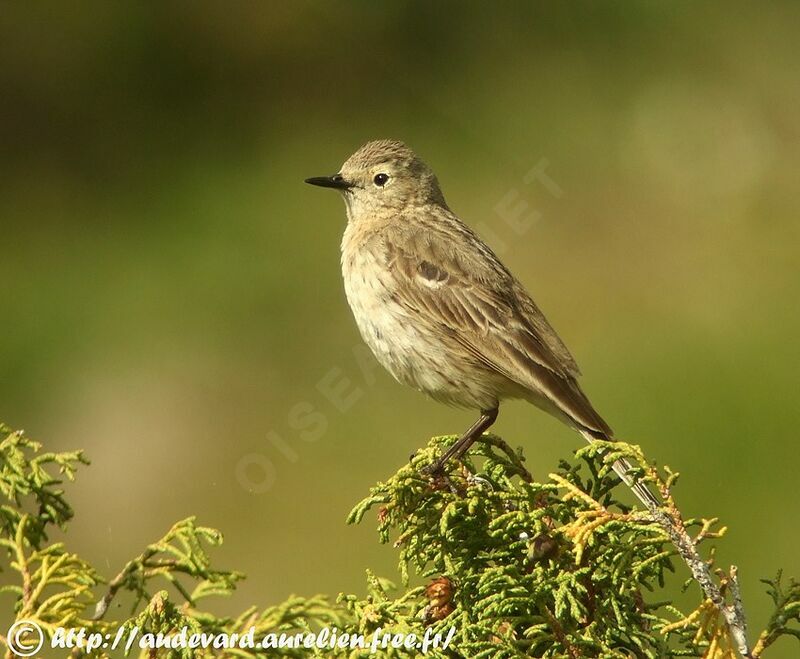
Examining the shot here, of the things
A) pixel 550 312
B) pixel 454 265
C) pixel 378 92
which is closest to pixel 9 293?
pixel 378 92

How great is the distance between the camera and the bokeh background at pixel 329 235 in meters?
9.84

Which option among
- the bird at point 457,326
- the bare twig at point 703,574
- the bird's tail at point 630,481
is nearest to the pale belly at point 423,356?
the bird at point 457,326

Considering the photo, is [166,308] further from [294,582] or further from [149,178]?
[294,582]

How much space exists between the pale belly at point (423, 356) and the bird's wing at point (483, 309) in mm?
55

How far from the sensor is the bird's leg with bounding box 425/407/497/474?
467 centimetres

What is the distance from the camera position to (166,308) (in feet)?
38.7

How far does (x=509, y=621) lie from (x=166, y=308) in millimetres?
8470
